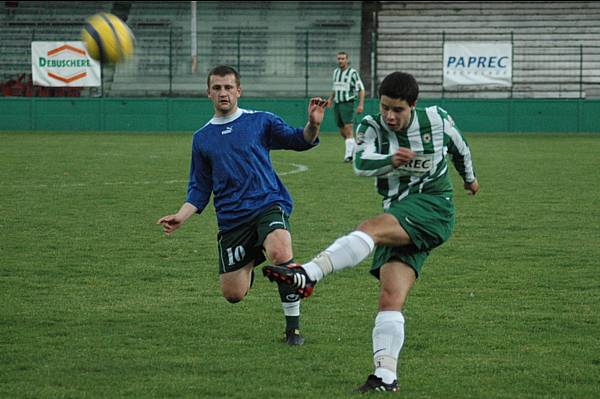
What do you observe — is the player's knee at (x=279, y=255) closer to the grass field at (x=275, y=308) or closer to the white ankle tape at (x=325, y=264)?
the grass field at (x=275, y=308)

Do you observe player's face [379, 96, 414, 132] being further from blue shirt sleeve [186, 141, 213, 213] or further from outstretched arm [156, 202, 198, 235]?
blue shirt sleeve [186, 141, 213, 213]

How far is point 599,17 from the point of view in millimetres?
38062

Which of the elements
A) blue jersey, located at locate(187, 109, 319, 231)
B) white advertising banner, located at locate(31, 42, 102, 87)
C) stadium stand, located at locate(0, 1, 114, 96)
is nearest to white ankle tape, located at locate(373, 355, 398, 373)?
blue jersey, located at locate(187, 109, 319, 231)

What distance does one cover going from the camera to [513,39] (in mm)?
36000

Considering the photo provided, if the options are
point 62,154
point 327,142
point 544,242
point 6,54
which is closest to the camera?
point 544,242

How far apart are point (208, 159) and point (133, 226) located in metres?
5.59

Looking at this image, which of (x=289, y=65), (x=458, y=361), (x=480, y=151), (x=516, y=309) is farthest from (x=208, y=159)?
(x=289, y=65)

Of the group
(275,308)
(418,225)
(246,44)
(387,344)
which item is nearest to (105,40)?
(275,308)

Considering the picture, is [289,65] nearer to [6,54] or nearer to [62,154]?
[6,54]

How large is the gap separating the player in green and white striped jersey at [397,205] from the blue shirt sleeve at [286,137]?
116 cm

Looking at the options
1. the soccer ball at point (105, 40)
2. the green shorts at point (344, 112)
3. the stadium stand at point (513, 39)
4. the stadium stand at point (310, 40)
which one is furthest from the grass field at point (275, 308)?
the stadium stand at point (310, 40)

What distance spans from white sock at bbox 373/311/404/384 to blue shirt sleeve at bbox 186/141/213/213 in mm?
2043

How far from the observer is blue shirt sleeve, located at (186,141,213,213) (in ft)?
23.0

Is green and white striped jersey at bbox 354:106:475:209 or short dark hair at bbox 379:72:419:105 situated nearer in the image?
short dark hair at bbox 379:72:419:105
